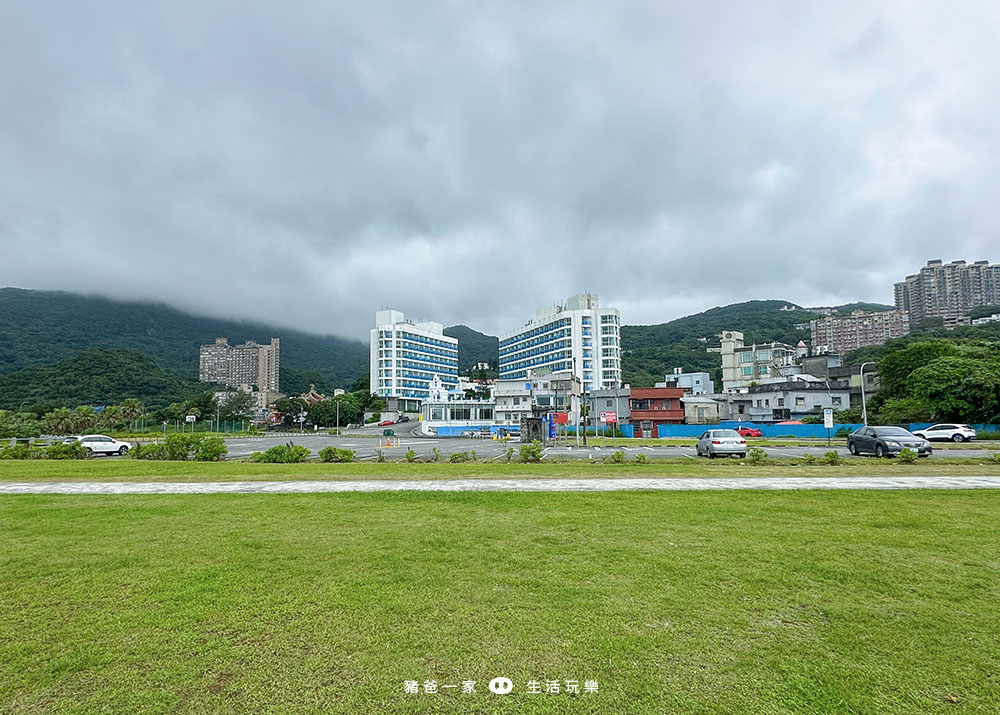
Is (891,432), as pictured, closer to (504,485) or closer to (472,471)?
(472,471)

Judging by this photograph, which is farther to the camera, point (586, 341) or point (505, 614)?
point (586, 341)

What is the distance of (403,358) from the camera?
129 metres

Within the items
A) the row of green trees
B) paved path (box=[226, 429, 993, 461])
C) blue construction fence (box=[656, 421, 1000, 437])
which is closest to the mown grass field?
paved path (box=[226, 429, 993, 461])

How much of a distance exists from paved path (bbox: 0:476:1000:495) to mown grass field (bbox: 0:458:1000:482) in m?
1.19

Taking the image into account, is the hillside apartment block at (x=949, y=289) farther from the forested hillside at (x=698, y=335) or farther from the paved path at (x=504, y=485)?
the paved path at (x=504, y=485)

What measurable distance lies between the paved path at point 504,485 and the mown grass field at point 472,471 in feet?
3.90

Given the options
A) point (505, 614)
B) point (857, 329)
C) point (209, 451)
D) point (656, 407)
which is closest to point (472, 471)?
point (505, 614)

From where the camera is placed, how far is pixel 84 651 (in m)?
3.71

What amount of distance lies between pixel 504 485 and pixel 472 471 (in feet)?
13.4

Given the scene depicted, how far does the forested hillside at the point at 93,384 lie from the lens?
3688 inches

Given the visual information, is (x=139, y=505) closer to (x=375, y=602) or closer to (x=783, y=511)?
(x=375, y=602)

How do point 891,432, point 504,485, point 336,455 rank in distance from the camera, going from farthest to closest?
1. point 336,455
2. point 891,432
3. point 504,485

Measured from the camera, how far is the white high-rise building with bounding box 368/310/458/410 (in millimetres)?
126125

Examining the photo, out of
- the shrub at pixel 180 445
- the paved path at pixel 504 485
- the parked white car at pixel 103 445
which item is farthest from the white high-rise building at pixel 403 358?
the paved path at pixel 504 485
